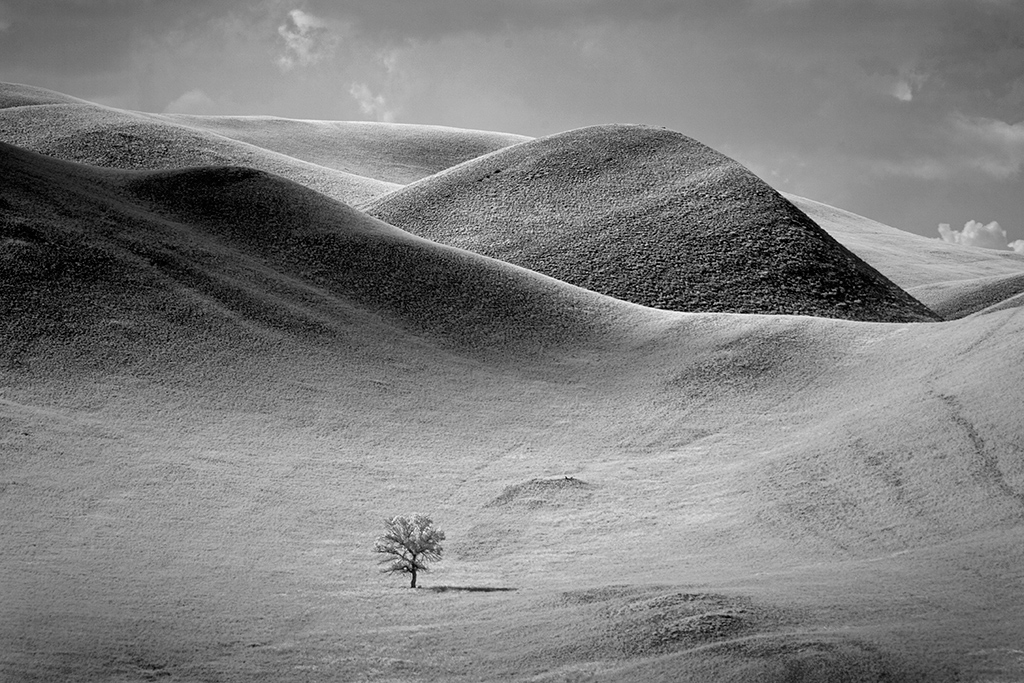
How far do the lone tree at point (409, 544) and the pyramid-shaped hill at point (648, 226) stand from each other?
114ft

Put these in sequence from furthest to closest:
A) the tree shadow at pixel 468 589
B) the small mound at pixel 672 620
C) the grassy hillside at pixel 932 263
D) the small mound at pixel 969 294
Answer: the grassy hillside at pixel 932 263 → the small mound at pixel 969 294 → the tree shadow at pixel 468 589 → the small mound at pixel 672 620

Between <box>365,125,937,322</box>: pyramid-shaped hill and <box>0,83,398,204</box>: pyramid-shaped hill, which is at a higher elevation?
<box>0,83,398,204</box>: pyramid-shaped hill

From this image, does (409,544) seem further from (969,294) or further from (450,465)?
(969,294)

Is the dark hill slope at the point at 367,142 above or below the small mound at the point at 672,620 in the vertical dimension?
above

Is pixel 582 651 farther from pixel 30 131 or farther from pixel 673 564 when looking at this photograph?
pixel 30 131

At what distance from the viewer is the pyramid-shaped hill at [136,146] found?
83.0 m

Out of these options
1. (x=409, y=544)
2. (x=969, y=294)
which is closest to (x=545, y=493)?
(x=409, y=544)

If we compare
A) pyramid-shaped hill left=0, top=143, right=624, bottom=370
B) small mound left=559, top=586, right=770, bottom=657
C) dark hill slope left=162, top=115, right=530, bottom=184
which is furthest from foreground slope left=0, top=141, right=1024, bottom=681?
dark hill slope left=162, top=115, right=530, bottom=184

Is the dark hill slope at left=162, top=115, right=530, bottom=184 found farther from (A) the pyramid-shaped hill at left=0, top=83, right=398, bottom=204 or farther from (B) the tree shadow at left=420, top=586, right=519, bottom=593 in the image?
(B) the tree shadow at left=420, top=586, right=519, bottom=593

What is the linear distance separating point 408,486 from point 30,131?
70138 millimetres

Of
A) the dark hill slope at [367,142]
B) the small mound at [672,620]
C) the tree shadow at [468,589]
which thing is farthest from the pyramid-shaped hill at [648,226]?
the dark hill slope at [367,142]

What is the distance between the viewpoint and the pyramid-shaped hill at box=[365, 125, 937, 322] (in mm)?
59125

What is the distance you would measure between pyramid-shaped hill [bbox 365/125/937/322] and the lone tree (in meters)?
34.8

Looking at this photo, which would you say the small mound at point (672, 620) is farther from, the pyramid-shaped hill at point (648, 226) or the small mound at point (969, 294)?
the small mound at point (969, 294)
